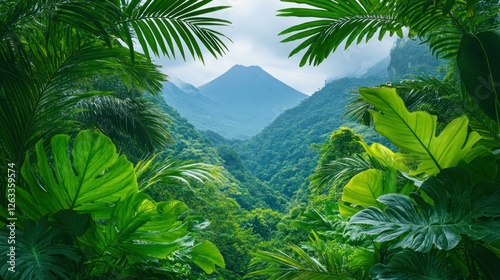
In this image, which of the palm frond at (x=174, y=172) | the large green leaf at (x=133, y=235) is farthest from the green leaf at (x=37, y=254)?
the palm frond at (x=174, y=172)

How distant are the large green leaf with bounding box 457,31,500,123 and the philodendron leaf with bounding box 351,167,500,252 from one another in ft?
1.11

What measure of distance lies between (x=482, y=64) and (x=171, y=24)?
1.31m

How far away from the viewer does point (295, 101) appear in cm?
11625

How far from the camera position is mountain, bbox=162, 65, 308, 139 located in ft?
252

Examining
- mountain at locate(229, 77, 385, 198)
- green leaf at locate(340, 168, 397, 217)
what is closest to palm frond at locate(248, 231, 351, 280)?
green leaf at locate(340, 168, 397, 217)

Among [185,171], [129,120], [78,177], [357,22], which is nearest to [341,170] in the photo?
[357,22]

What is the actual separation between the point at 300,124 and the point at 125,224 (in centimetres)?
3839

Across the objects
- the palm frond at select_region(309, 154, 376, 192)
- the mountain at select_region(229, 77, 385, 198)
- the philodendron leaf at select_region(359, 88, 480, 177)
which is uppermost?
the philodendron leaf at select_region(359, 88, 480, 177)

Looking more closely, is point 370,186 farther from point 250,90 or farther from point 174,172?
point 250,90

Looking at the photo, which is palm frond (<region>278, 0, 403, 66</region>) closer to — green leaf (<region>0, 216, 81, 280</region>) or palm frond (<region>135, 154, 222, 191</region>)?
palm frond (<region>135, 154, 222, 191</region>)

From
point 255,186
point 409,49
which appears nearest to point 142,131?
point 255,186

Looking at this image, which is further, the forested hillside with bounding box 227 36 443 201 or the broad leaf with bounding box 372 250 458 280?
the forested hillside with bounding box 227 36 443 201

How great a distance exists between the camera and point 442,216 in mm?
1106

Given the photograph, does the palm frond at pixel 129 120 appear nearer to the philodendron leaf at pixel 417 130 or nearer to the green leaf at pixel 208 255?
the green leaf at pixel 208 255
